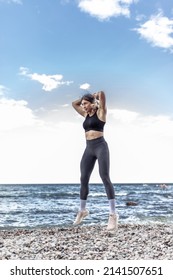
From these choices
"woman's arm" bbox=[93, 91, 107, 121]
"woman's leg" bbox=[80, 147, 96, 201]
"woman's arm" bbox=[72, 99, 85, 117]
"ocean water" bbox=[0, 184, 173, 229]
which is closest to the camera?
"woman's arm" bbox=[93, 91, 107, 121]

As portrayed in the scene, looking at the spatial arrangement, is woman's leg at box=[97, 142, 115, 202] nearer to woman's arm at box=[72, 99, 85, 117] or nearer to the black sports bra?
the black sports bra

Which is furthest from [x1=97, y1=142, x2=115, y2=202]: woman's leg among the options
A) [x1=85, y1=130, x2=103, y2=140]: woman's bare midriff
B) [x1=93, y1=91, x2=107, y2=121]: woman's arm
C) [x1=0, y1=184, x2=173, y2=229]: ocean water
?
[x1=0, y1=184, x2=173, y2=229]: ocean water

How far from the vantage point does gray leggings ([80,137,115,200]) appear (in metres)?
6.02

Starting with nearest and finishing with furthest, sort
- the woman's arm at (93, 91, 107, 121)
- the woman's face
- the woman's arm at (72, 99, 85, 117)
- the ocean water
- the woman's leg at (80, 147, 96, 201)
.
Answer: the woman's arm at (93, 91, 107, 121) → the woman's face → the woman's leg at (80, 147, 96, 201) → the woman's arm at (72, 99, 85, 117) → the ocean water

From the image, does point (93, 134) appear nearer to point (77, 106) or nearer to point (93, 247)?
point (77, 106)

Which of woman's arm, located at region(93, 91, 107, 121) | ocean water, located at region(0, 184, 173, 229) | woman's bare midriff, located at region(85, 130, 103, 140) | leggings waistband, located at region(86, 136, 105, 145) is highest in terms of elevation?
woman's arm, located at region(93, 91, 107, 121)

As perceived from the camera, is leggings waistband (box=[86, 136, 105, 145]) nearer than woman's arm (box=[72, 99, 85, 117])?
Yes

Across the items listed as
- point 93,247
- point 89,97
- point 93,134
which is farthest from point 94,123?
point 93,247

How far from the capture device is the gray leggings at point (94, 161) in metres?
6.02

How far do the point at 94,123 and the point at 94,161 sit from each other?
25.0 inches

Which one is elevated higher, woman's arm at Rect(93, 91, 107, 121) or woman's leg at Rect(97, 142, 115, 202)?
woman's arm at Rect(93, 91, 107, 121)

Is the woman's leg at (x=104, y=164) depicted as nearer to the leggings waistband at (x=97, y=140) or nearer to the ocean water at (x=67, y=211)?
the leggings waistband at (x=97, y=140)

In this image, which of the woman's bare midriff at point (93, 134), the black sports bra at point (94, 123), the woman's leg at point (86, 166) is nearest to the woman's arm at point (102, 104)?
the black sports bra at point (94, 123)
